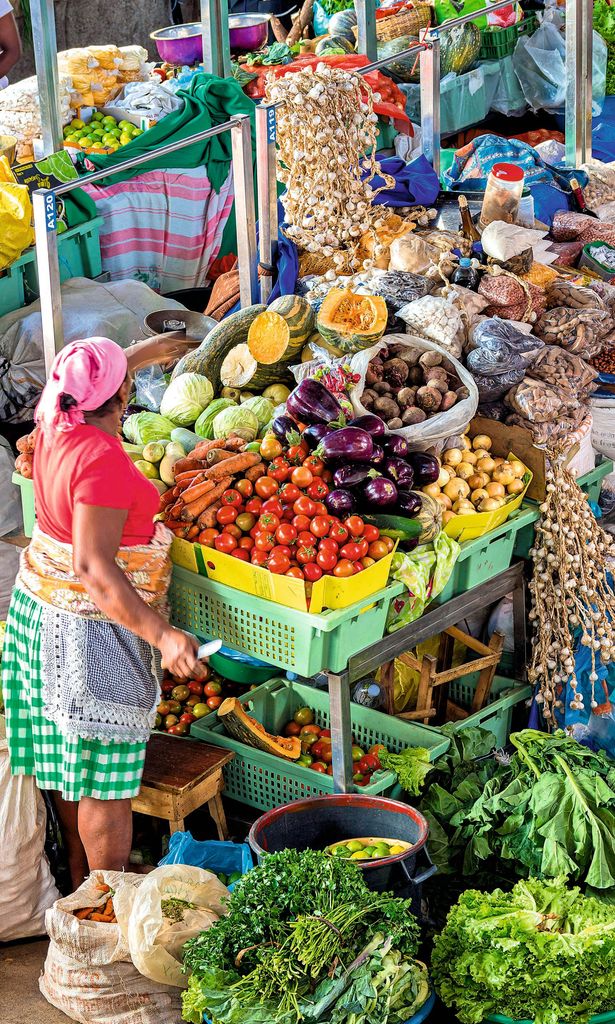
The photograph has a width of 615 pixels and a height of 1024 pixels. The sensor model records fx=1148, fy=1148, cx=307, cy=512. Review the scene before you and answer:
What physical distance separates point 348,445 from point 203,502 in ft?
1.52

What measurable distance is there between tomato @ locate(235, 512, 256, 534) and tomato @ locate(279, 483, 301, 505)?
11cm

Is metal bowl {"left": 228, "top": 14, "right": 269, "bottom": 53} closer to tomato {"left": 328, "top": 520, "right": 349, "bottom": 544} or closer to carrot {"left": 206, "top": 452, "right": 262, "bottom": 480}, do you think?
carrot {"left": 206, "top": 452, "right": 262, "bottom": 480}

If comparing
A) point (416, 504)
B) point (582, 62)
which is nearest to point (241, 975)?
point (416, 504)

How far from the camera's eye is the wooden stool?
342cm

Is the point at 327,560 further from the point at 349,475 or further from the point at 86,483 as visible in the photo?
the point at 86,483

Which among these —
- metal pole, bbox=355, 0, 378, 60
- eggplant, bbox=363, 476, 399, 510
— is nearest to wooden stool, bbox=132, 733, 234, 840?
eggplant, bbox=363, 476, 399, 510

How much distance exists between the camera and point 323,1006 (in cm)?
259

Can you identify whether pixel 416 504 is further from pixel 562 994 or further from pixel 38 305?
pixel 38 305

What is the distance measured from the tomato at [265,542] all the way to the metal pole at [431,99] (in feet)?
11.4

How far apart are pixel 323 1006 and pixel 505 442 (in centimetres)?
207

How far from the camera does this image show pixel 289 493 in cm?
337

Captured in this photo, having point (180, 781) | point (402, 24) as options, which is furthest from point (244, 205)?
point (402, 24)

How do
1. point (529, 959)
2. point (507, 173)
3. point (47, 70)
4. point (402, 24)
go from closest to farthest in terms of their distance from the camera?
point (529, 959) → point (507, 173) → point (47, 70) → point (402, 24)

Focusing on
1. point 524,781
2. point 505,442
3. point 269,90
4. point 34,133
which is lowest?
point 524,781
